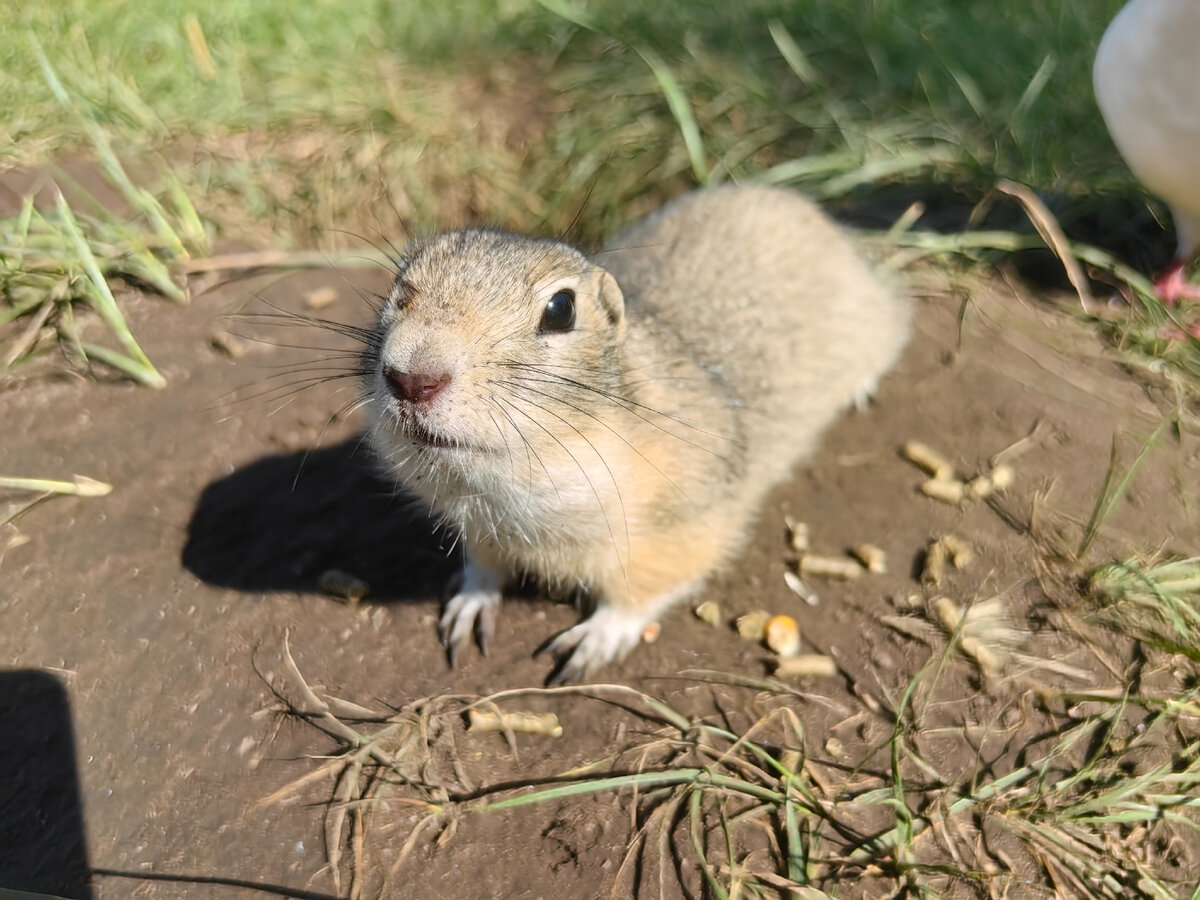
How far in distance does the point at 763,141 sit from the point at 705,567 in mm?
3335

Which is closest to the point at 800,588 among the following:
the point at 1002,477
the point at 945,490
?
the point at 945,490

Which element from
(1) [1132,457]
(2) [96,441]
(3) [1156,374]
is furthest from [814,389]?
(2) [96,441]

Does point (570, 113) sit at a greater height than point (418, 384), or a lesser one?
lesser

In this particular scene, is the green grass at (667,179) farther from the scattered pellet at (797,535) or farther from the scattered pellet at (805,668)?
the scattered pellet at (797,535)

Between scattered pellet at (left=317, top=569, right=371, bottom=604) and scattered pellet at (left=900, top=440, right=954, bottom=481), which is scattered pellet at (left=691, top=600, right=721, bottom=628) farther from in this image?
scattered pellet at (left=317, top=569, right=371, bottom=604)

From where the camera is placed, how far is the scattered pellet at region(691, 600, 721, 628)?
11.6 feet

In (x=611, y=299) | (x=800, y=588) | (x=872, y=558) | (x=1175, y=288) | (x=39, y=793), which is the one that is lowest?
(x=39, y=793)

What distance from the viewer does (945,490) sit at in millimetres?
3801

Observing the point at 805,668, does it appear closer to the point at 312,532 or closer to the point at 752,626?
the point at 752,626

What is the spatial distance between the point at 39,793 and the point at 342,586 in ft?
3.71

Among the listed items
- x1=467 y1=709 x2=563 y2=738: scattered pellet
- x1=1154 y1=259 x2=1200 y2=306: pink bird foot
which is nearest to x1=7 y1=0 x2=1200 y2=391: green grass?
x1=1154 y1=259 x2=1200 y2=306: pink bird foot

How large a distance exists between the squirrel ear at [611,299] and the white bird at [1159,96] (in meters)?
2.81

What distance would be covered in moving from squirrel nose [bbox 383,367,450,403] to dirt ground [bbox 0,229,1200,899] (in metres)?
1.32

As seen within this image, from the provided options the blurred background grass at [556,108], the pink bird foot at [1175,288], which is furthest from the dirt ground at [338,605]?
the blurred background grass at [556,108]
